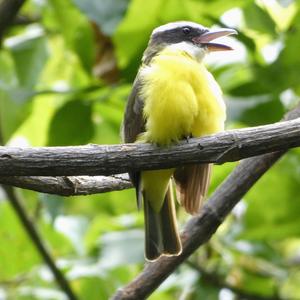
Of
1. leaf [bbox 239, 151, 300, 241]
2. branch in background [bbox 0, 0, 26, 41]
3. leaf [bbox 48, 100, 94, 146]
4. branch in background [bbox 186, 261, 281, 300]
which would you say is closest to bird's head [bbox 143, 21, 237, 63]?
leaf [bbox 48, 100, 94, 146]

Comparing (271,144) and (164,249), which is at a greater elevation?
(271,144)

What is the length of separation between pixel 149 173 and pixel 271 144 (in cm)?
83

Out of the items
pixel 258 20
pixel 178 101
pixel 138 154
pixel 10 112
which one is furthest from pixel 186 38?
pixel 138 154

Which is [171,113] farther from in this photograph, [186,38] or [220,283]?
[220,283]

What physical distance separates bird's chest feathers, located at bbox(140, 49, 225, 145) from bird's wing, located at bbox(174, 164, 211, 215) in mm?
200

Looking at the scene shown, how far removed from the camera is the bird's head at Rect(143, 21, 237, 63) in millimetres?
3629

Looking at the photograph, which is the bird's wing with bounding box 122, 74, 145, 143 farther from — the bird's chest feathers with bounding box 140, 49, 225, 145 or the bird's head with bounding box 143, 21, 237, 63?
the bird's head with bounding box 143, 21, 237, 63

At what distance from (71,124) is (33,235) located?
59 cm

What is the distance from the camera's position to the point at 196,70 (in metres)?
3.37

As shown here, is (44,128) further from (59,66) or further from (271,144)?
(271,144)

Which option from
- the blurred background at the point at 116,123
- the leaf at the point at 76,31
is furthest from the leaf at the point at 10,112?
the leaf at the point at 76,31

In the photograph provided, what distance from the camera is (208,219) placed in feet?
11.5

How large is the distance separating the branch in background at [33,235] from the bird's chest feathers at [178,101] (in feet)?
3.44

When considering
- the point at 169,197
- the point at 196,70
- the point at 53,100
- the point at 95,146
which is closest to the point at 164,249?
the point at 169,197
